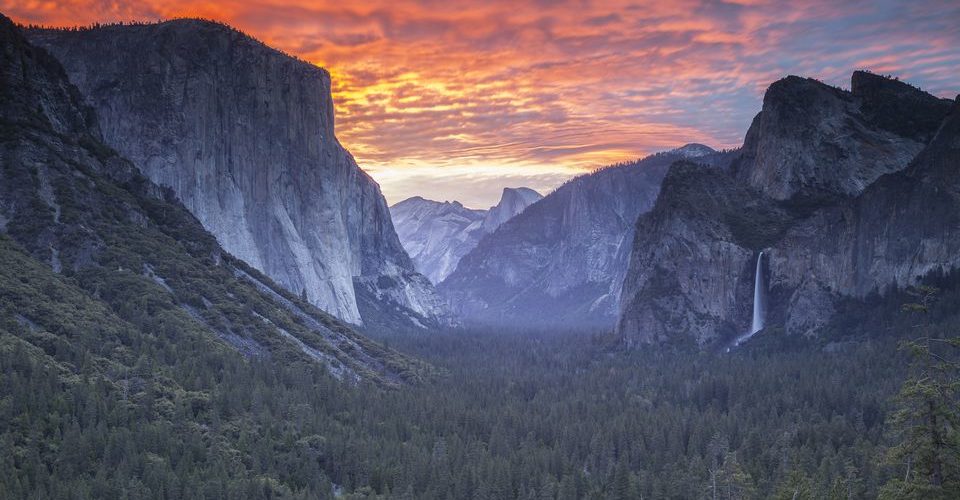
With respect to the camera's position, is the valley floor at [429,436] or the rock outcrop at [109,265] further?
the rock outcrop at [109,265]

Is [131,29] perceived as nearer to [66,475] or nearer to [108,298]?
[108,298]

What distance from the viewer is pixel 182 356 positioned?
110062 mm

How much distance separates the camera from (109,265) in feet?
408

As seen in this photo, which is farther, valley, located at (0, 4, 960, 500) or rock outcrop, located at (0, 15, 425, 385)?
rock outcrop, located at (0, 15, 425, 385)

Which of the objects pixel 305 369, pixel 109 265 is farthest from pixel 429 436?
pixel 109 265

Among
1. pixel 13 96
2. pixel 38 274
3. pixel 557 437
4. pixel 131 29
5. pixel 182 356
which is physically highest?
pixel 131 29

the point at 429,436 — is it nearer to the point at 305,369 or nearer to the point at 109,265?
the point at 305,369

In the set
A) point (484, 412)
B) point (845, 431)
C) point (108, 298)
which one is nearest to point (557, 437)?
point (484, 412)

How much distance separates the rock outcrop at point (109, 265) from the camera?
4203 inches

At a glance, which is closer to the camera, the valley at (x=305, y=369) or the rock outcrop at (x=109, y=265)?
the valley at (x=305, y=369)

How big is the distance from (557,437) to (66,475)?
6265cm

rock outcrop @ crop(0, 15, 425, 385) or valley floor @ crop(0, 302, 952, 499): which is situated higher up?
rock outcrop @ crop(0, 15, 425, 385)

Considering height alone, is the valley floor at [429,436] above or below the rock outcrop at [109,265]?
below

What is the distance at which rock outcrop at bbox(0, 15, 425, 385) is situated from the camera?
350ft
